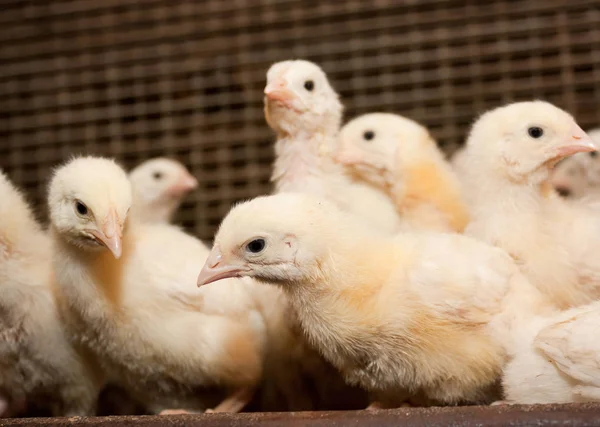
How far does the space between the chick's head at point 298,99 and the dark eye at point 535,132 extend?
0.51m

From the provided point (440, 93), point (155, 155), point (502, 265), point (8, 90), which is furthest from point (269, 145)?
point (502, 265)

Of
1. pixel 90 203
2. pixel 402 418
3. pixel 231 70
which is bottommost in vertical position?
pixel 402 418

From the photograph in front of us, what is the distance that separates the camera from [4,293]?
155 cm

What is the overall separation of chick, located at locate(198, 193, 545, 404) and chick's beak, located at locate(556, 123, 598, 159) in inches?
14.0

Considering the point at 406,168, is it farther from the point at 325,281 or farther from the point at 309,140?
the point at 325,281

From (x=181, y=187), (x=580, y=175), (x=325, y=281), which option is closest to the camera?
(x=325, y=281)

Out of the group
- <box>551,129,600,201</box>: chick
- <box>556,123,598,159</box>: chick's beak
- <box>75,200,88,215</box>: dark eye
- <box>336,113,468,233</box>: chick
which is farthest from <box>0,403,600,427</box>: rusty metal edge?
<box>551,129,600,201</box>: chick

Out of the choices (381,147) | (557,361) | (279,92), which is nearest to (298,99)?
(279,92)

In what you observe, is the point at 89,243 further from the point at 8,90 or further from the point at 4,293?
the point at 8,90

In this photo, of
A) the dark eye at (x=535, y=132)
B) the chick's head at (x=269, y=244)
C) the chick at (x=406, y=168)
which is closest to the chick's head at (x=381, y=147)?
the chick at (x=406, y=168)

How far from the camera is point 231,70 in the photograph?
295cm

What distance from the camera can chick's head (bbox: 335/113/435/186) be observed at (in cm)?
192

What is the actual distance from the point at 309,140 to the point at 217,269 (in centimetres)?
62

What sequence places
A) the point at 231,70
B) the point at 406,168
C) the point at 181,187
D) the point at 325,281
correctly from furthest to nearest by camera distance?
the point at 231,70
the point at 181,187
the point at 406,168
the point at 325,281
